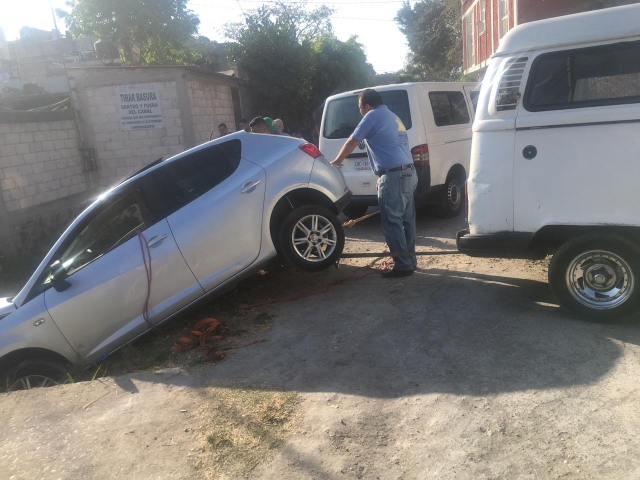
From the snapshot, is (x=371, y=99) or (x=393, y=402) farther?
(x=371, y=99)

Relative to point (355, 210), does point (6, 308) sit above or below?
above

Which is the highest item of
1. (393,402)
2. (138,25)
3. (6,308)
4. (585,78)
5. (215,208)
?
(138,25)

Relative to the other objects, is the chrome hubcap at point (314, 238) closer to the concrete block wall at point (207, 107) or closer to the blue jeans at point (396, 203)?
the blue jeans at point (396, 203)

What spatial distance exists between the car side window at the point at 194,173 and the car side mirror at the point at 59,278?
3.37ft

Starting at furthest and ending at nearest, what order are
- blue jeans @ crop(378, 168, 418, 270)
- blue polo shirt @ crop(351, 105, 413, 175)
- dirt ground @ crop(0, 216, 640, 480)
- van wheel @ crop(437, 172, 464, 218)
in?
van wheel @ crop(437, 172, 464, 218) → blue jeans @ crop(378, 168, 418, 270) → blue polo shirt @ crop(351, 105, 413, 175) → dirt ground @ crop(0, 216, 640, 480)

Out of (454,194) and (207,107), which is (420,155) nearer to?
(454,194)

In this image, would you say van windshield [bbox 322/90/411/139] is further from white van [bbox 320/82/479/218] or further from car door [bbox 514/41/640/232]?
car door [bbox 514/41/640/232]

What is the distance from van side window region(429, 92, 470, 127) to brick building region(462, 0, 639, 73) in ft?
A: 16.7

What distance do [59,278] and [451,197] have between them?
6.04m

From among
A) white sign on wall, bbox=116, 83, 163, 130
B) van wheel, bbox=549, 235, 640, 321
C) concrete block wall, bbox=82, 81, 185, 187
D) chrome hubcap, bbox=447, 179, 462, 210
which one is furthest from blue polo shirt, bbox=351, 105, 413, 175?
white sign on wall, bbox=116, 83, 163, 130

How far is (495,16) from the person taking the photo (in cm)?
2286

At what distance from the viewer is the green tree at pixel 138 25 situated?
2497 centimetres

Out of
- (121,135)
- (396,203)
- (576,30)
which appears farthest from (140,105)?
(576,30)

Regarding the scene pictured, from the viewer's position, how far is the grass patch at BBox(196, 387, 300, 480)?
10.3 ft
